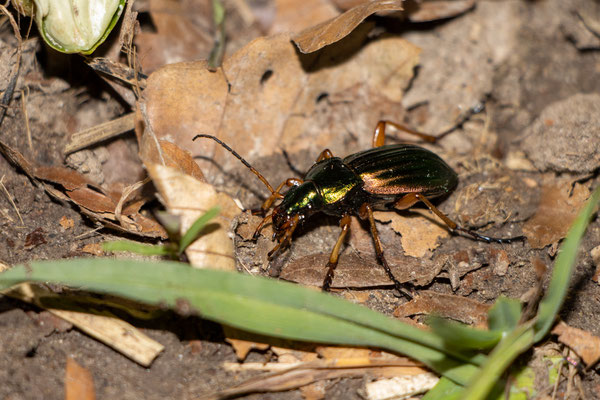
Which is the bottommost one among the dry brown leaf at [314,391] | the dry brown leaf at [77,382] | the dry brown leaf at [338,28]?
the dry brown leaf at [314,391]

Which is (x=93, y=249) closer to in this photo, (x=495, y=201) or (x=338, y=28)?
(x=338, y=28)

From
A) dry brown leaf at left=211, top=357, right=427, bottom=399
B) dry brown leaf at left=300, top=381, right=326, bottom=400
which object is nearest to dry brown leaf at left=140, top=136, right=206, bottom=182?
dry brown leaf at left=211, top=357, right=427, bottom=399

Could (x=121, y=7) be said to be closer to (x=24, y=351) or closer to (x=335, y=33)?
(x=335, y=33)

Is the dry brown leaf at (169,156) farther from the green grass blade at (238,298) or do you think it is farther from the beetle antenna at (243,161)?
the green grass blade at (238,298)

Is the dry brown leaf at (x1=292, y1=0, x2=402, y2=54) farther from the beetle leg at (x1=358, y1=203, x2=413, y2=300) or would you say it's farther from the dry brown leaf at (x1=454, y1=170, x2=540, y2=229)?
the dry brown leaf at (x1=454, y1=170, x2=540, y2=229)

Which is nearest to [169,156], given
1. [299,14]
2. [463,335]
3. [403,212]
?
[403,212]

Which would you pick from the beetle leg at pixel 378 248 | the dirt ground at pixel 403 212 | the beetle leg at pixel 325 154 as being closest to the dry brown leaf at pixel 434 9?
the dirt ground at pixel 403 212
